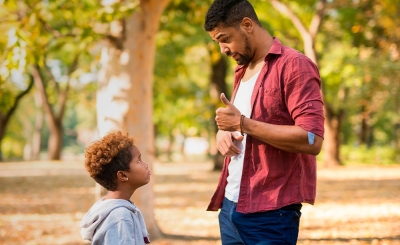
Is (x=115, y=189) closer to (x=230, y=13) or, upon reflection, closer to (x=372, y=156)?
(x=230, y=13)

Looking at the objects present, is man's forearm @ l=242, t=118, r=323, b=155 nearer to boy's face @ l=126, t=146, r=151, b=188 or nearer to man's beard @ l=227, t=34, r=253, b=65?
man's beard @ l=227, t=34, r=253, b=65

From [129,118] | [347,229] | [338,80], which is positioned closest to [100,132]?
[129,118]

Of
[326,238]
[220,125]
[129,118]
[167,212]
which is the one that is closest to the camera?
[220,125]

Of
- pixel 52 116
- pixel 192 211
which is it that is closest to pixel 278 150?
pixel 192 211

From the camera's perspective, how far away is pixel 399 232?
864 cm

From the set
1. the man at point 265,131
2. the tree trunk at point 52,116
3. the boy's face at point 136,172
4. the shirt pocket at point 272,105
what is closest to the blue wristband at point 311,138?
the man at point 265,131

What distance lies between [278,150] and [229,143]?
0.28 metres

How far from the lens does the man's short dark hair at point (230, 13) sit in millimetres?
2869

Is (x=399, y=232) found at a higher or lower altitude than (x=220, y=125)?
lower

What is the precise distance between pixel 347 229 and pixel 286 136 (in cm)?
719

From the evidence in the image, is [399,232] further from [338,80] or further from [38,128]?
[38,128]

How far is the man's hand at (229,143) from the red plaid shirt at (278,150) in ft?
0.21

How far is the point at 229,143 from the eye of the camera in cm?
284

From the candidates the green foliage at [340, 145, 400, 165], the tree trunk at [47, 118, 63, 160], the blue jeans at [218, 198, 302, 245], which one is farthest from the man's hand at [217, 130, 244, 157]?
the tree trunk at [47, 118, 63, 160]
